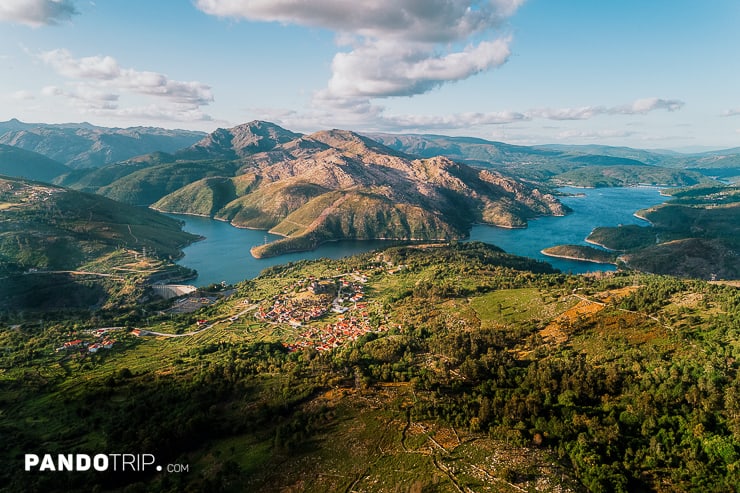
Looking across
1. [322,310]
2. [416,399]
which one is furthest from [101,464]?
[322,310]

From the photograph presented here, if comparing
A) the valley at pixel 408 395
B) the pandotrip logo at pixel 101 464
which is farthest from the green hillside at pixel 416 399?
the pandotrip logo at pixel 101 464

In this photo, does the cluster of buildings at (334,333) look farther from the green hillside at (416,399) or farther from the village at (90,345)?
the village at (90,345)

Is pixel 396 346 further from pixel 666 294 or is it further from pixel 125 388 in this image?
pixel 666 294

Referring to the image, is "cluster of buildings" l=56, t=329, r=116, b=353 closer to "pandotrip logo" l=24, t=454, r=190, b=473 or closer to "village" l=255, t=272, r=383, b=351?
"village" l=255, t=272, r=383, b=351

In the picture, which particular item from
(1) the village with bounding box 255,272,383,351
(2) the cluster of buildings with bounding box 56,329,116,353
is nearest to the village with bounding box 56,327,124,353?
(2) the cluster of buildings with bounding box 56,329,116,353

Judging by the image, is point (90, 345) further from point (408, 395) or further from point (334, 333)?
point (408, 395)

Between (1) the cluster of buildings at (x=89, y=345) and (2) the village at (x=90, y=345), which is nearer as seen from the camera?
(2) the village at (x=90, y=345)
